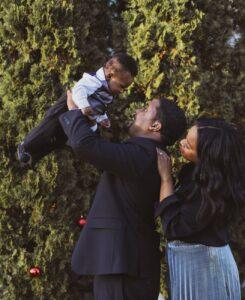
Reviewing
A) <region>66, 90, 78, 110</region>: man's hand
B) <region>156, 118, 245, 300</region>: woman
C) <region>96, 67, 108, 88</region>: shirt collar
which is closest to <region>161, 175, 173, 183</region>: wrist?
<region>156, 118, 245, 300</region>: woman

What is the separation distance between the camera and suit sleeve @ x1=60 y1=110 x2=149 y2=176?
2398 mm

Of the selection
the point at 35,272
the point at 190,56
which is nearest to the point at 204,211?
the point at 35,272

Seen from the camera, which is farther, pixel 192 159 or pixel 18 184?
pixel 18 184

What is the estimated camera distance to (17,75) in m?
4.06

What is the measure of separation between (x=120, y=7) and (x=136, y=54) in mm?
648

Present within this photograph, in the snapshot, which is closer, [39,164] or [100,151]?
[100,151]

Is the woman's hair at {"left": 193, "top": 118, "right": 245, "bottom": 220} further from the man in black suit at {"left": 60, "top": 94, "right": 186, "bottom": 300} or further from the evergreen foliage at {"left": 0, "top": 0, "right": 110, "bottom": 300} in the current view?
the evergreen foliage at {"left": 0, "top": 0, "right": 110, "bottom": 300}

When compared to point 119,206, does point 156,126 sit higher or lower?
higher

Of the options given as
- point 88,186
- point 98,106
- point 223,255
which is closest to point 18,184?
point 88,186

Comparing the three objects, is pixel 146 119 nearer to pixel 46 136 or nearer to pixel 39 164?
pixel 46 136

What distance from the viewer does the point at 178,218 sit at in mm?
2475

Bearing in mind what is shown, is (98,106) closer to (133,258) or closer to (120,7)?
(133,258)

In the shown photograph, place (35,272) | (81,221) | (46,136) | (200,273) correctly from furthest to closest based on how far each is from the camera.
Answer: (81,221), (35,272), (46,136), (200,273)

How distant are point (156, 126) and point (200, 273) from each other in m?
0.79
